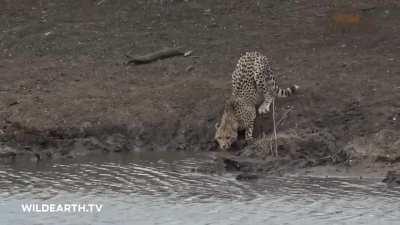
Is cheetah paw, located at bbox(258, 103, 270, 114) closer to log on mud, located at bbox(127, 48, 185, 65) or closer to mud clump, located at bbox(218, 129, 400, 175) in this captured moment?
mud clump, located at bbox(218, 129, 400, 175)

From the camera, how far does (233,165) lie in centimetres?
1192

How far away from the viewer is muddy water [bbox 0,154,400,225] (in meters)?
9.80

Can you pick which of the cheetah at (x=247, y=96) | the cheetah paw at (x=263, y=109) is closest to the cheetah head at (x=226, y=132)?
the cheetah at (x=247, y=96)

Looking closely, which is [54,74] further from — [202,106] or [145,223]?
[145,223]

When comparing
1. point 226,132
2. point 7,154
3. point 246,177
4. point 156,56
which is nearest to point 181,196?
point 246,177

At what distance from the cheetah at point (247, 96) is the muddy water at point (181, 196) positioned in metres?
0.99

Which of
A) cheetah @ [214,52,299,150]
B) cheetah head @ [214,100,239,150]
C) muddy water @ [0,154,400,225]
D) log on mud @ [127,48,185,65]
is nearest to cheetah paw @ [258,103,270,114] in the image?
cheetah @ [214,52,299,150]

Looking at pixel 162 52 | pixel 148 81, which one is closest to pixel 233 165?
pixel 148 81

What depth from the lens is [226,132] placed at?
1323cm

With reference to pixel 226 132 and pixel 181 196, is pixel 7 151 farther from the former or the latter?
pixel 181 196

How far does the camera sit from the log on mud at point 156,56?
16516mm

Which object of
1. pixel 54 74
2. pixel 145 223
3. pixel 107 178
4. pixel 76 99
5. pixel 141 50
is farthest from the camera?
pixel 141 50

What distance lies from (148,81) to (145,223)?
5.98m

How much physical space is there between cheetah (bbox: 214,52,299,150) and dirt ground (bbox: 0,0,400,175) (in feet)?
0.61
